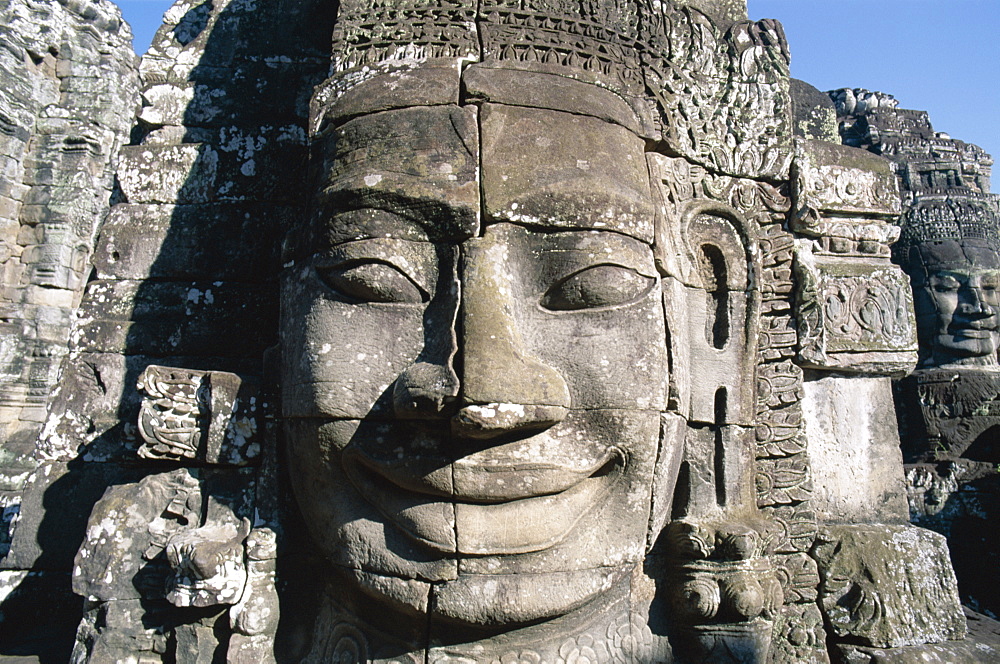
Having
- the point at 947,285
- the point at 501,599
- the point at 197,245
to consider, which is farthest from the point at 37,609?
the point at 947,285

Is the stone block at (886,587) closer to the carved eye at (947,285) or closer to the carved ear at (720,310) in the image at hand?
the carved ear at (720,310)

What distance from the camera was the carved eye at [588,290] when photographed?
2.77 meters

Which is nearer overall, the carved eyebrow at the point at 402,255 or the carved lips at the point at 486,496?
the carved lips at the point at 486,496

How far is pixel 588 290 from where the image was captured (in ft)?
9.09

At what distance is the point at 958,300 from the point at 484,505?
1354cm

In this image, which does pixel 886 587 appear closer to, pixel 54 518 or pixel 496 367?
pixel 496 367

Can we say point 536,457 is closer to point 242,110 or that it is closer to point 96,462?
point 96,462

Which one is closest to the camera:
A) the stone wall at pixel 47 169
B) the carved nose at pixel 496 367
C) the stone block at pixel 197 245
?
the carved nose at pixel 496 367

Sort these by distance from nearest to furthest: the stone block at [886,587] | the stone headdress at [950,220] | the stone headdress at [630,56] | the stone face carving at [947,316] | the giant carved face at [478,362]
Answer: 1. the giant carved face at [478,362]
2. the stone headdress at [630,56]
3. the stone block at [886,587]
4. the stone face carving at [947,316]
5. the stone headdress at [950,220]

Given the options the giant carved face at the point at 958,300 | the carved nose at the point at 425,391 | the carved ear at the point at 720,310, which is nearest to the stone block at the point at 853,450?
the carved ear at the point at 720,310

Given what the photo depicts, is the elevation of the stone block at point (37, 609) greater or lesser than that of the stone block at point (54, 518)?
lesser

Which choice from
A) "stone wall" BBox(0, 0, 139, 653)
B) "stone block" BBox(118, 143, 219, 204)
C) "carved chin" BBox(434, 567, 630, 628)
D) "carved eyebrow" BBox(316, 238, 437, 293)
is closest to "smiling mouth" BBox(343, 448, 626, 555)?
"carved chin" BBox(434, 567, 630, 628)

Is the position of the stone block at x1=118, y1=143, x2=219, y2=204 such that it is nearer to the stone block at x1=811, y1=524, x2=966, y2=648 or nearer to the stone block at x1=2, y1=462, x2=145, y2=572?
the stone block at x1=2, y1=462, x2=145, y2=572

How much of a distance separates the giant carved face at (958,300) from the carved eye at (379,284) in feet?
42.4
